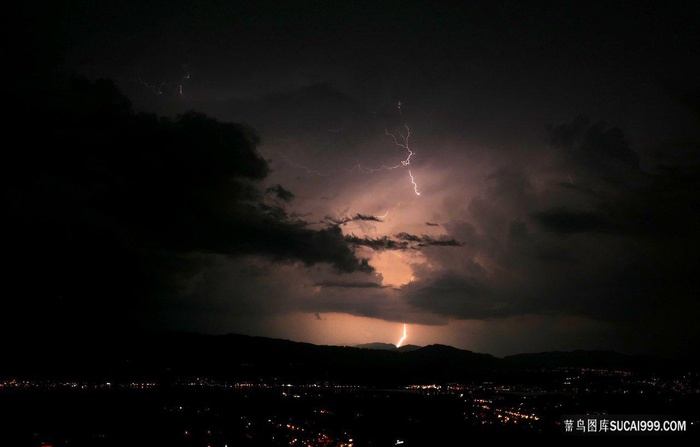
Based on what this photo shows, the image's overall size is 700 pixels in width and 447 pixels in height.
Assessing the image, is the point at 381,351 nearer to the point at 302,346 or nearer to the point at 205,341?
the point at 302,346

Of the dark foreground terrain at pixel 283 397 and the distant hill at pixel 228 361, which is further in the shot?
the distant hill at pixel 228 361

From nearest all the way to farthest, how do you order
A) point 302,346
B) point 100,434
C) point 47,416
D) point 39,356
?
1. point 100,434
2. point 47,416
3. point 39,356
4. point 302,346

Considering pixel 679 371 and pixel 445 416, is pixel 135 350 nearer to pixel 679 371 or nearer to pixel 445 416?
pixel 445 416

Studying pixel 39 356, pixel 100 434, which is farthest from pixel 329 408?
pixel 39 356

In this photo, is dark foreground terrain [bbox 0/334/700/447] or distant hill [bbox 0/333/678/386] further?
distant hill [bbox 0/333/678/386]

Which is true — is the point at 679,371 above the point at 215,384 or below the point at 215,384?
above

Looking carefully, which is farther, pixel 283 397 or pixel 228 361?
pixel 228 361

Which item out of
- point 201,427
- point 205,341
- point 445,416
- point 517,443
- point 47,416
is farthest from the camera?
point 205,341

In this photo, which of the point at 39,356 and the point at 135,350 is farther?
the point at 135,350

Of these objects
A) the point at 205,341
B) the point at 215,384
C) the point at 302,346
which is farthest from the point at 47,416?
the point at 302,346
